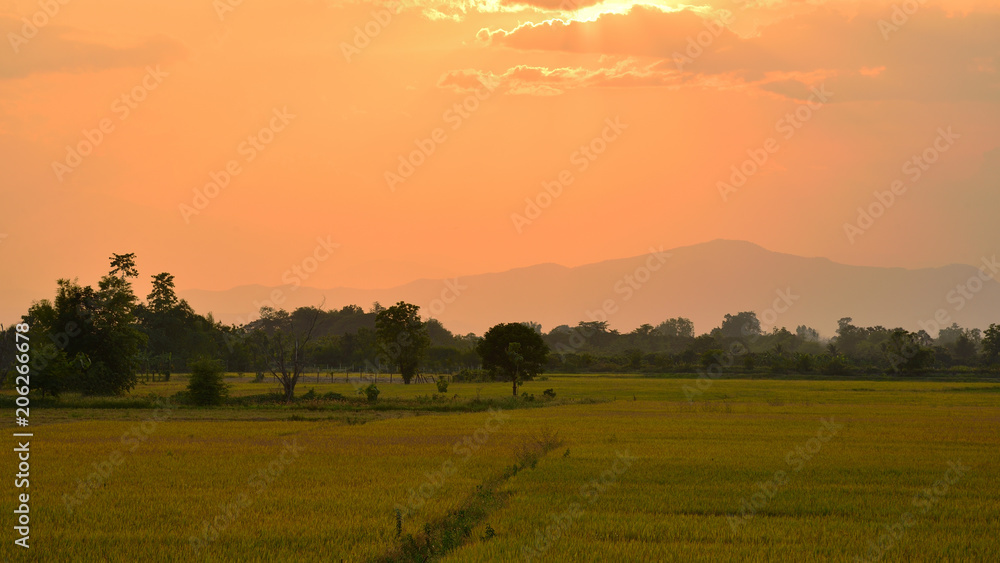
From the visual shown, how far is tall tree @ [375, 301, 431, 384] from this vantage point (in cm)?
9862

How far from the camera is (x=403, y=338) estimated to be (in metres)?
99.6

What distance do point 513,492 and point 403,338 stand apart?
264 ft

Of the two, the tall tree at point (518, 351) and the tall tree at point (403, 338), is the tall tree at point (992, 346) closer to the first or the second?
the tall tree at point (518, 351)

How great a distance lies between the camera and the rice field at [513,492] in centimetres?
1441

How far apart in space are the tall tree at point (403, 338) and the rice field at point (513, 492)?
59574 millimetres

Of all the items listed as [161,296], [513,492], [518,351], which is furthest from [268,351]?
[161,296]

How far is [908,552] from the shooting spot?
1448cm

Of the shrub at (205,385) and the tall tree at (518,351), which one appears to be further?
the tall tree at (518,351)

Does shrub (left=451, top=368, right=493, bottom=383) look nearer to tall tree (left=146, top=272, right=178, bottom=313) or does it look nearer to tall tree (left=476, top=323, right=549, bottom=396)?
tall tree (left=476, top=323, right=549, bottom=396)

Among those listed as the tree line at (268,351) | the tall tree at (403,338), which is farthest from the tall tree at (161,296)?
the tall tree at (403,338)

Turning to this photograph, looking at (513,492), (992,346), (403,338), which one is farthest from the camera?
(992,346)

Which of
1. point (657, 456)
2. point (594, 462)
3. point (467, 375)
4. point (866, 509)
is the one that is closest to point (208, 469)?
point (594, 462)

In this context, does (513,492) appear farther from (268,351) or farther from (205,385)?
(268,351)

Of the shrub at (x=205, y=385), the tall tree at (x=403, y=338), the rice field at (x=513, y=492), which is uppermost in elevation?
the tall tree at (x=403, y=338)
